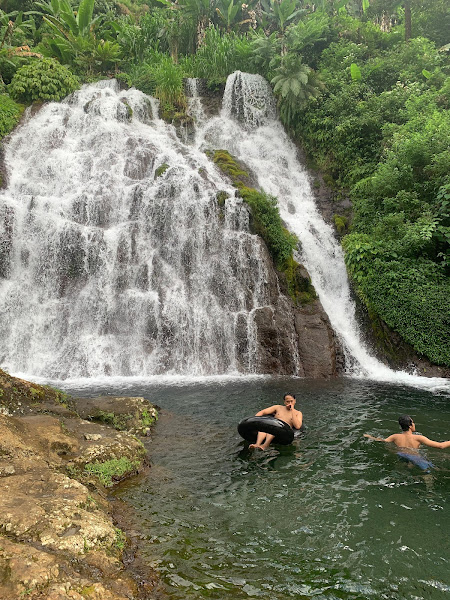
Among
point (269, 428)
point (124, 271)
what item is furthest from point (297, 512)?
point (124, 271)

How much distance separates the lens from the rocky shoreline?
3.04 metres

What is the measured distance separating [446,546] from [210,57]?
28.5 metres

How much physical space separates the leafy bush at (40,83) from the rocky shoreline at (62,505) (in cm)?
2006

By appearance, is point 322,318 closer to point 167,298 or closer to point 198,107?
point 167,298

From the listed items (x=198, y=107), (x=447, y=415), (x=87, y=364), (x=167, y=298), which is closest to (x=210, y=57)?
(x=198, y=107)

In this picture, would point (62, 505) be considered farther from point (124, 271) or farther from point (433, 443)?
point (124, 271)

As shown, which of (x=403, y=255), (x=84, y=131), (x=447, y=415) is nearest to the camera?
(x=447, y=415)

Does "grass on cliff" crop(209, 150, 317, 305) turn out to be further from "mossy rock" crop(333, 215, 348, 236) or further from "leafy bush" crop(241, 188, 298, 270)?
"mossy rock" crop(333, 215, 348, 236)

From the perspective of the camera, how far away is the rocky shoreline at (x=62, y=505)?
120 inches

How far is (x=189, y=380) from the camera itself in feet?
40.7

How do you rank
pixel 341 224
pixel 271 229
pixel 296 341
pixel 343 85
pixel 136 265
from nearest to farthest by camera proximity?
pixel 296 341 < pixel 136 265 < pixel 271 229 < pixel 341 224 < pixel 343 85

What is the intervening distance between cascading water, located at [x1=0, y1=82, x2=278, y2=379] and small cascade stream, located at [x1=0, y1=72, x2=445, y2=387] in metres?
0.04

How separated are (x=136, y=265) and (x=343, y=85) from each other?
15.0 metres

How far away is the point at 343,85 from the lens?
21844 millimetres
